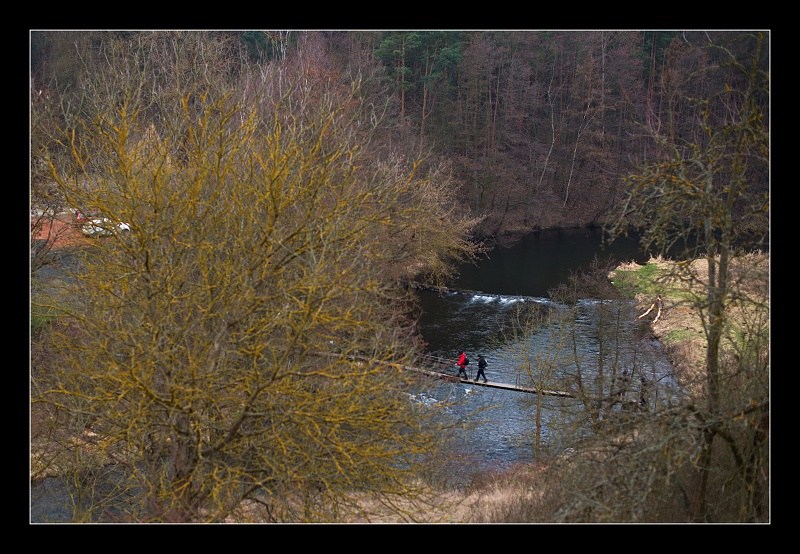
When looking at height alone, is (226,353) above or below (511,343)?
above

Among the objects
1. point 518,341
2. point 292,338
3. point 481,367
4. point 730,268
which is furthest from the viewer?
point 518,341

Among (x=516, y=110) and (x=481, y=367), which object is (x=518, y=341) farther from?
(x=516, y=110)

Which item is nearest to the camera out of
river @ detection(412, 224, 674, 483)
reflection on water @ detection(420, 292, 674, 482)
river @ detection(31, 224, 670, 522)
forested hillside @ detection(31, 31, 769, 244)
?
river @ detection(31, 224, 670, 522)

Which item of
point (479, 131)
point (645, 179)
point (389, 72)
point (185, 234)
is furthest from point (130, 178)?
point (479, 131)

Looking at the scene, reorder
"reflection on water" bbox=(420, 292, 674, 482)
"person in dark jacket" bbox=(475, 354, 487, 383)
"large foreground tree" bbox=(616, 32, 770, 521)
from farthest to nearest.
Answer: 1. "person in dark jacket" bbox=(475, 354, 487, 383)
2. "reflection on water" bbox=(420, 292, 674, 482)
3. "large foreground tree" bbox=(616, 32, 770, 521)

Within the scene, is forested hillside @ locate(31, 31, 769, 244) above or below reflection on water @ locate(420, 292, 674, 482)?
above

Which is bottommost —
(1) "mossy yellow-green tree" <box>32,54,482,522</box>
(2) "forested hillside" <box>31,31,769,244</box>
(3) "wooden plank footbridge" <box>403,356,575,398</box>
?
(3) "wooden plank footbridge" <box>403,356,575,398</box>

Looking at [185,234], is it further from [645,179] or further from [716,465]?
[716,465]

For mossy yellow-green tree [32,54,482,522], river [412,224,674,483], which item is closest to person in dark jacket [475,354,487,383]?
river [412,224,674,483]

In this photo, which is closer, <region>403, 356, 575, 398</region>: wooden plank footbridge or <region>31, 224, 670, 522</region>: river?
<region>31, 224, 670, 522</region>: river

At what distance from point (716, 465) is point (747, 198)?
2471 mm

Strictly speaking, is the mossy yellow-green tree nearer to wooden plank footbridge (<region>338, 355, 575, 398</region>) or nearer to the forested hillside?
wooden plank footbridge (<region>338, 355, 575, 398</region>)

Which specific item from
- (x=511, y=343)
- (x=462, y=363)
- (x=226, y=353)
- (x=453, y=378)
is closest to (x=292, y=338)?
(x=226, y=353)

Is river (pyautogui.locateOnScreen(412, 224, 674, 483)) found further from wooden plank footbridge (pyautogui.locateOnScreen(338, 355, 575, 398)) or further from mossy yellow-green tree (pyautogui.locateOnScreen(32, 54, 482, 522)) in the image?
mossy yellow-green tree (pyautogui.locateOnScreen(32, 54, 482, 522))
